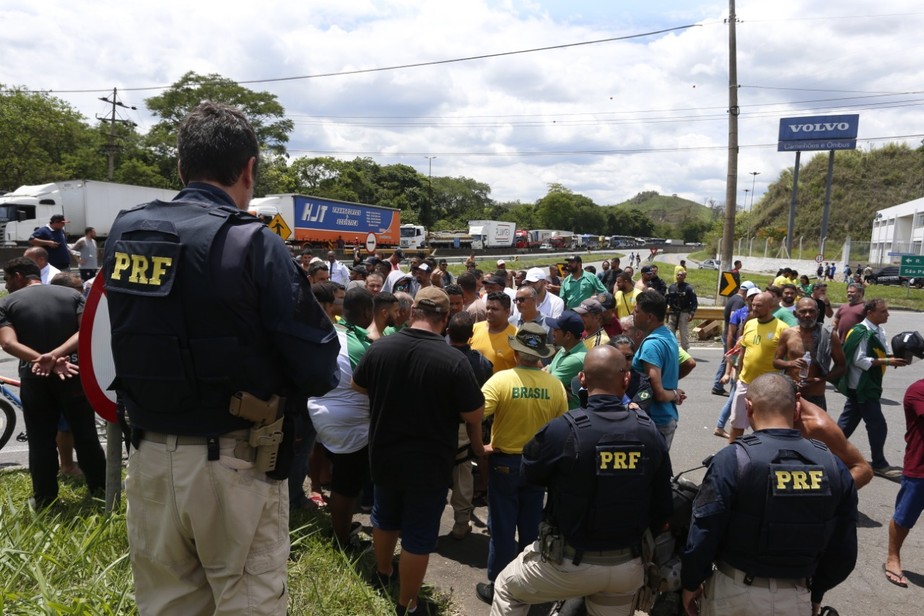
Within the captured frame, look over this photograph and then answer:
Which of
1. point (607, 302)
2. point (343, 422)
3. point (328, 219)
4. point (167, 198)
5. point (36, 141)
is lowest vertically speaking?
point (343, 422)


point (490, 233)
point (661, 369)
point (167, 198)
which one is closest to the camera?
point (661, 369)

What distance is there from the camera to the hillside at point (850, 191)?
65812 millimetres

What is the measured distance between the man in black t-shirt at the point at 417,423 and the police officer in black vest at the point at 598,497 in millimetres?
641

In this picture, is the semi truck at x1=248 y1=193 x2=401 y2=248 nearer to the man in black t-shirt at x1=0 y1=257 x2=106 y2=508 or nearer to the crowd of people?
the man in black t-shirt at x1=0 y1=257 x2=106 y2=508

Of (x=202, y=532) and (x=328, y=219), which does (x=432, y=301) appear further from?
(x=328, y=219)

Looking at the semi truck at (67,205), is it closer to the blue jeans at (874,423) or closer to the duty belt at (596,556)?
the blue jeans at (874,423)

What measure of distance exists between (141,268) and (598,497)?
2064 mm

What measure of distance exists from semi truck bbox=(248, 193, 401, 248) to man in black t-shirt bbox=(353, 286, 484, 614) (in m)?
29.1

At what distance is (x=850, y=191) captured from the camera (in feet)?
222

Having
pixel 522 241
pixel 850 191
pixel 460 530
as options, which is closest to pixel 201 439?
pixel 460 530

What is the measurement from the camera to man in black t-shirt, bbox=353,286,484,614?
3361mm

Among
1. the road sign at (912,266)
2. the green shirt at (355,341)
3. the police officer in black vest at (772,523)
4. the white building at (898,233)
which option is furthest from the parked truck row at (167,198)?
the white building at (898,233)

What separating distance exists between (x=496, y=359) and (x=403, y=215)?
66.7m

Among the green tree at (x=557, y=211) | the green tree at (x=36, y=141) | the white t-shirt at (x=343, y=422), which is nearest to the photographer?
the white t-shirt at (x=343, y=422)
